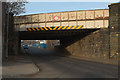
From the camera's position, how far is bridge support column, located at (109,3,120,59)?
20.5m

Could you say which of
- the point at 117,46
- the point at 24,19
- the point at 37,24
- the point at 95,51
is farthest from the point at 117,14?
the point at 24,19

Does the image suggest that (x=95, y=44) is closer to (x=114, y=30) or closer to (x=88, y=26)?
(x=88, y=26)

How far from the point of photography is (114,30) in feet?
68.2

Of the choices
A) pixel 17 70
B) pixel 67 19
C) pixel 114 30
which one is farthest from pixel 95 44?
pixel 17 70

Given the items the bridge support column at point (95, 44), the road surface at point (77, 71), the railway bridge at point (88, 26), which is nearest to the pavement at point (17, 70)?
the road surface at point (77, 71)

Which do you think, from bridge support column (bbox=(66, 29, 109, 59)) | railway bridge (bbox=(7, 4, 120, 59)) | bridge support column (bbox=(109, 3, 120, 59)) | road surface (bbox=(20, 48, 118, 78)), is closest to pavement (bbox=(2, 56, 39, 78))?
road surface (bbox=(20, 48, 118, 78))

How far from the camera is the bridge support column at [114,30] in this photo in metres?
20.5

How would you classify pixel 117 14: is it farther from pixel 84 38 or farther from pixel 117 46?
pixel 84 38

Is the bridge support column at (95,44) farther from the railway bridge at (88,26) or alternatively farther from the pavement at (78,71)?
the pavement at (78,71)

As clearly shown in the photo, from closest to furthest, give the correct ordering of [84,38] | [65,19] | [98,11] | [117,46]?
[117,46], [98,11], [65,19], [84,38]

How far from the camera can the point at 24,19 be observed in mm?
25688

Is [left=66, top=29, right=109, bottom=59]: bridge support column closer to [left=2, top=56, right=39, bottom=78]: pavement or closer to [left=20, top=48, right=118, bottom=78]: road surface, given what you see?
[left=20, top=48, right=118, bottom=78]: road surface

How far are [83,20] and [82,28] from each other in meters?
1.24

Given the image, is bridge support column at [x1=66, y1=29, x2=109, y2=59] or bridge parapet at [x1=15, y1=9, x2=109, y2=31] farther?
bridge parapet at [x1=15, y1=9, x2=109, y2=31]
